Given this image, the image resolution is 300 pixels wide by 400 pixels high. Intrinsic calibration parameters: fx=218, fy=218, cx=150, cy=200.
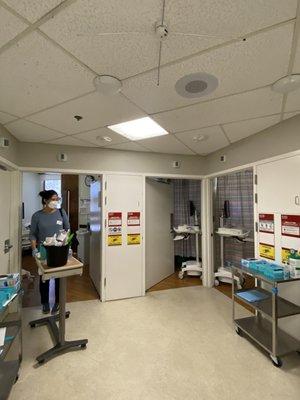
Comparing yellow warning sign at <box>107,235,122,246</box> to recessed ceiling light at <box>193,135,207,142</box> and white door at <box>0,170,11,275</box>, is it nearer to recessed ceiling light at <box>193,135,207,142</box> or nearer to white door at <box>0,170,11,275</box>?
white door at <box>0,170,11,275</box>

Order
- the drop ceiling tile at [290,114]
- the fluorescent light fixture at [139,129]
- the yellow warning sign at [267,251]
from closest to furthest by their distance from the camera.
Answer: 1. the drop ceiling tile at [290,114]
2. the fluorescent light fixture at [139,129]
3. the yellow warning sign at [267,251]

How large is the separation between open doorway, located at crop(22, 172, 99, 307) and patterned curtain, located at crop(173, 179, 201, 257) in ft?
7.10

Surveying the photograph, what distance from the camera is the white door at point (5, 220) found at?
2570 mm

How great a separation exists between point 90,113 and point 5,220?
1714 mm

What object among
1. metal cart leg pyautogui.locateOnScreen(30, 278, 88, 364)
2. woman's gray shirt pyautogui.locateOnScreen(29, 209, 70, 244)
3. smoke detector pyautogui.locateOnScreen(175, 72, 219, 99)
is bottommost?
metal cart leg pyautogui.locateOnScreen(30, 278, 88, 364)

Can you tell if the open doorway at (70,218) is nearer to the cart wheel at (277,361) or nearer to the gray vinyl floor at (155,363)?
the gray vinyl floor at (155,363)

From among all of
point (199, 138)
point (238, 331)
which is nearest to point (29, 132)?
point (199, 138)

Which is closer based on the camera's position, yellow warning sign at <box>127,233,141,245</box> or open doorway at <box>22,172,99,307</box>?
yellow warning sign at <box>127,233,141,245</box>

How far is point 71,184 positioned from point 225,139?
4588 millimetres

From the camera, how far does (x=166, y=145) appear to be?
3.29 m

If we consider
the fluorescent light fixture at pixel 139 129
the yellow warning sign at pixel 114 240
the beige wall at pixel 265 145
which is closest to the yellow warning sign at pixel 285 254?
the beige wall at pixel 265 145

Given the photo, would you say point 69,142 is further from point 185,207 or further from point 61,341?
point 185,207

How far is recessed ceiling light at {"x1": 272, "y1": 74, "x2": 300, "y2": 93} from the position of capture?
5.11 feet

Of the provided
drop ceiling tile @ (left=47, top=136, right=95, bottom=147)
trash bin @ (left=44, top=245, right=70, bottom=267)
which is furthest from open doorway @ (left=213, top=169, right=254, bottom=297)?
trash bin @ (left=44, top=245, right=70, bottom=267)
